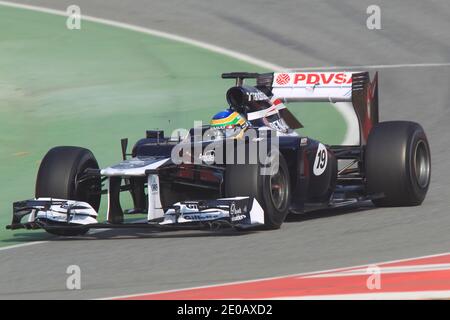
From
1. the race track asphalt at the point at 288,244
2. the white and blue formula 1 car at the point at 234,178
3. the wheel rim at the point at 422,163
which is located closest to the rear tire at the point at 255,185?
the white and blue formula 1 car at the point at 234,178

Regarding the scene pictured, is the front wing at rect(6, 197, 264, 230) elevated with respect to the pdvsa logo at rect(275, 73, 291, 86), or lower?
lower

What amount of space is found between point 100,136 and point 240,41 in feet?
23.5

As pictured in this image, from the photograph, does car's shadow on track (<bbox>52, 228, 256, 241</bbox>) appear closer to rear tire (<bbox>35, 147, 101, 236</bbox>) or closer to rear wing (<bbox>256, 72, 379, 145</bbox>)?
rear tire (<bbox>35, 147, 101, 236</bbox>)

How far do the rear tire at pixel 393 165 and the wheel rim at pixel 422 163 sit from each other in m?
0.19

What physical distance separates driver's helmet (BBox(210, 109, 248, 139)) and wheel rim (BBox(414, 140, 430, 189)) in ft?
6.83

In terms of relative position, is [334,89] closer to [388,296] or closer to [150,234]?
[150,234]

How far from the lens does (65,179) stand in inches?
504

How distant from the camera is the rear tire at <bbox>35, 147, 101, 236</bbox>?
12.8 metres

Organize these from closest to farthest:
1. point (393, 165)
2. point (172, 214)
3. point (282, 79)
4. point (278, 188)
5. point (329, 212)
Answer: point (172, 214), point (278, 188), point (393, 165), point (329, 212), point (282, 79)

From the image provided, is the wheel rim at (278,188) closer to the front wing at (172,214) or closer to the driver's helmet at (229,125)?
the front wing at (172,214)

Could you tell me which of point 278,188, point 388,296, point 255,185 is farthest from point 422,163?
point 388,296

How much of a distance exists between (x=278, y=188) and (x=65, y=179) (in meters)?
2.16

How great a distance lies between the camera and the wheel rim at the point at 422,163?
1409cm

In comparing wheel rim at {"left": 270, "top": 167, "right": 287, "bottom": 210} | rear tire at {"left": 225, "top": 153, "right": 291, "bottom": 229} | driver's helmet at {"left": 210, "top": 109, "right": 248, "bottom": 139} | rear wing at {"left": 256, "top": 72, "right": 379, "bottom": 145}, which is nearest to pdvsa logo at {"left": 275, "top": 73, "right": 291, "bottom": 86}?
rear wing at {"left": 256, "top": 72, "right": 379, "bottom": 145}
